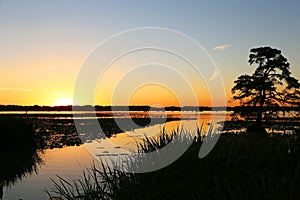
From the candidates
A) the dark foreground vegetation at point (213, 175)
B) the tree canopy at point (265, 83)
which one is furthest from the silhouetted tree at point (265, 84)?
the dark foreground vegetation at point (213, 175)

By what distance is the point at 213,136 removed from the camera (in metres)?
10.3

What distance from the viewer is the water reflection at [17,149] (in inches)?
781

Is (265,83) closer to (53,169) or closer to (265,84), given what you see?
(265,84)

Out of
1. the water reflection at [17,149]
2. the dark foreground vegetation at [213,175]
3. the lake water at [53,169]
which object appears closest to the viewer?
the dark foreground vegetation at [213,175]

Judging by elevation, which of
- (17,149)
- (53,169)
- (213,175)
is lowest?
(53,169)

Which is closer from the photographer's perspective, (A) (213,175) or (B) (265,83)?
(A) (213,175)

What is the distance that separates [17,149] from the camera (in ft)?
81.3

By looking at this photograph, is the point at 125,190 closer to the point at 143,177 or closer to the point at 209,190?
the point at 143,177

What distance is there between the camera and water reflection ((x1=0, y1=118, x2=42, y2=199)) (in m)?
19.8

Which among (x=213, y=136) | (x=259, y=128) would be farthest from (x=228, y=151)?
(x=259, y=128)

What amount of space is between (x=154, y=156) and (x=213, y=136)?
176 centimetres

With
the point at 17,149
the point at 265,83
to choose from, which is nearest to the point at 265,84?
the point at 265,83

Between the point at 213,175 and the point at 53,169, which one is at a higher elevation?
the point at 213,175

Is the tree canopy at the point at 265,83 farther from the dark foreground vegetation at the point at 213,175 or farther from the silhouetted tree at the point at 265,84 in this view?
the dark foreground vegetation at the point at 213,175
